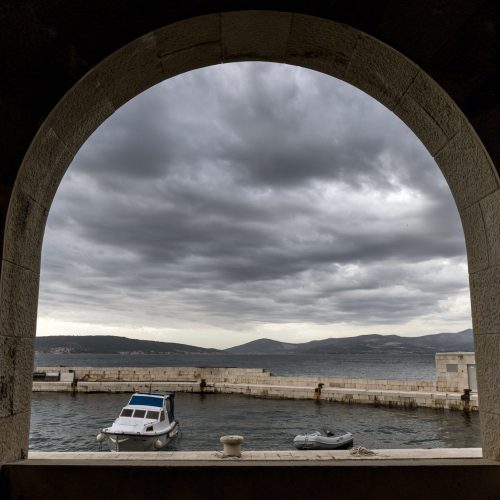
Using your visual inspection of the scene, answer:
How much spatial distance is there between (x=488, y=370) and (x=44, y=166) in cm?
358

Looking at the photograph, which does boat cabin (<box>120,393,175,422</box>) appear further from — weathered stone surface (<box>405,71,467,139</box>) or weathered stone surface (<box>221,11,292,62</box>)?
weathered stone surface (<box>405,71,467,139</box>)

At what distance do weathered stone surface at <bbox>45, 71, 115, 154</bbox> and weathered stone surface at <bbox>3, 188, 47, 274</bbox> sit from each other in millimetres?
553

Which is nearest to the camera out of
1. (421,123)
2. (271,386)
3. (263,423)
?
(421,123)

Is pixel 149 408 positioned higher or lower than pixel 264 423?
higher

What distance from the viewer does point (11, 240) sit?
3.02 m

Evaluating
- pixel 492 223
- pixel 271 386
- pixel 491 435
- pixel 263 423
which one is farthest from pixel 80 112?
pixel 271 386

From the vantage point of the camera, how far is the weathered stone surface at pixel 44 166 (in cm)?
308

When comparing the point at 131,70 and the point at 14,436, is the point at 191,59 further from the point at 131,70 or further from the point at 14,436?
the point at 14,436

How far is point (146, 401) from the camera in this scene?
27.8m

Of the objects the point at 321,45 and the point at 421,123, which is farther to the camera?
the point at 421,123
